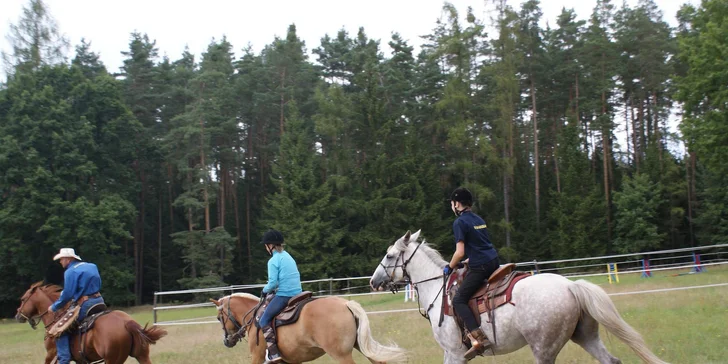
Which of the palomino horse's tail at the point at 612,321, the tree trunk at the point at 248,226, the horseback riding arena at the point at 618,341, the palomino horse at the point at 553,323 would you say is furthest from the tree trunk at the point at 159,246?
the palomino horse's tail at the point at 612,321

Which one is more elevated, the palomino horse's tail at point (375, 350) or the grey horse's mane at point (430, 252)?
the grey horse's mane at point (430, 252)

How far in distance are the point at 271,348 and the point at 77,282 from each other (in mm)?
3274

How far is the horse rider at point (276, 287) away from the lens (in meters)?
8.88

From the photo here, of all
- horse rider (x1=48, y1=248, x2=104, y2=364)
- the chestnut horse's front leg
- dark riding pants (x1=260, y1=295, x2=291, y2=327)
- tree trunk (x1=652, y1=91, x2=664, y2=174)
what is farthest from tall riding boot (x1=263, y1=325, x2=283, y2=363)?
tree trunk (x1=652, y1=91, x2=664, y2=174)

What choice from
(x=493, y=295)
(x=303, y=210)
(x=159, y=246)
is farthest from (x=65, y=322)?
(x=159, y=246)

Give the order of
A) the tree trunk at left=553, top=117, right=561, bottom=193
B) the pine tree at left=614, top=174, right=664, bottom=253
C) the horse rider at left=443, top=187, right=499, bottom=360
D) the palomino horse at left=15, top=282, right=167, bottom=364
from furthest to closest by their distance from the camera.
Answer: the tree trunk at left=553, top=117, right=561, bottom=193 → the pine tree at left=614, top=174, right=664, bottom=253 → the palomino horse at left=15, top=282, right=167, bottom=364 → the horse rider at left=443, top=187, right=499, bottom=360

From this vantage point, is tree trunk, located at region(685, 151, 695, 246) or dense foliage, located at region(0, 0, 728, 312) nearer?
dense foliage, located at region(0, 0, 728, 312)

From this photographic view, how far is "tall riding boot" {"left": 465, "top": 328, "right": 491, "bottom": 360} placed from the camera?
7012mm

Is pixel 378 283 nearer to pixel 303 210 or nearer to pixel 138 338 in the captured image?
pixel 138 338

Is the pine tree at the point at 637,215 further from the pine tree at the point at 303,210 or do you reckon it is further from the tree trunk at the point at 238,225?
the tree trunk at the point at 238,225

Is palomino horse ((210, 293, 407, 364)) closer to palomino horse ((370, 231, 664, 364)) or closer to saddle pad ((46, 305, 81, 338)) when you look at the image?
palomino horse ((370, 231, 664, 364))

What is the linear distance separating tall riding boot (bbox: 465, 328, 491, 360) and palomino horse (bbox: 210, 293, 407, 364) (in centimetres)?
130

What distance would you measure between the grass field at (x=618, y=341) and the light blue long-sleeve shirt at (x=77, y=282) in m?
3.66

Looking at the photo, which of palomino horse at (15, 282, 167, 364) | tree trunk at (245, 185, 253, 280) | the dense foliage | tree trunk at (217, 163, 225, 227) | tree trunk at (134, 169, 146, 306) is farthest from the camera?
tree trunk at (217, 163, 225, 227)
